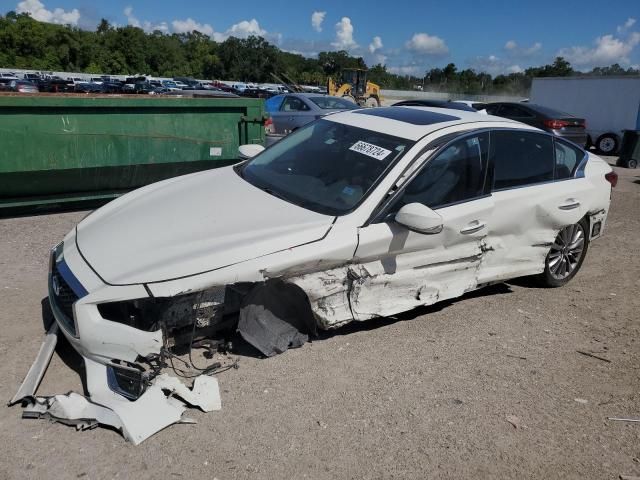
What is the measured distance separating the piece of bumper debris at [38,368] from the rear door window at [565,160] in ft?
13.6

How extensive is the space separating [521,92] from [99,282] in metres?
57.6

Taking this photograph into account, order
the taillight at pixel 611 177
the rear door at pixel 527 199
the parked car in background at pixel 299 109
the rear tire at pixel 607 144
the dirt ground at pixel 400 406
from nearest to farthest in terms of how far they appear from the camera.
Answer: the dirt ground at pixel 400 406 → the rear door at pixel 527 199 → the taillight at pixel 611 177 → the parked car in background at pixel 299 109 → the rear tire at pixel 607 144

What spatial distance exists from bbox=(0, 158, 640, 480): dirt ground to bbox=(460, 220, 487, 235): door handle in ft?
2.45

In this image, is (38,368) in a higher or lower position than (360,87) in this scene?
lower

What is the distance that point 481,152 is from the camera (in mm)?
4262

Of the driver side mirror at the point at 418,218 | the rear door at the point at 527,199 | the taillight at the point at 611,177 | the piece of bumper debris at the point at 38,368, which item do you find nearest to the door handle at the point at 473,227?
the rear door at the point at 527,199

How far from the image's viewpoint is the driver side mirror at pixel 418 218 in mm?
3475

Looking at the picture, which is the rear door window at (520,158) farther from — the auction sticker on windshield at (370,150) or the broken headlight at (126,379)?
the broken headlight at (126,379)

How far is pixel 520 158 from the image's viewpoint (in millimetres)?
4566

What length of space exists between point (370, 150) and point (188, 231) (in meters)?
1.46

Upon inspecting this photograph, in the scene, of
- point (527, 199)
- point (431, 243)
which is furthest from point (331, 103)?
point (431, 243)

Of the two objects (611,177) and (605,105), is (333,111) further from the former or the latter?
(605,105)

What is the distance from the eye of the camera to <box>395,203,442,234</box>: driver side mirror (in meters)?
3.47

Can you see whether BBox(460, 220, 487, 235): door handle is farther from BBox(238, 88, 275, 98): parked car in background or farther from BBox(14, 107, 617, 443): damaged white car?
BBox(238, 88, 275, 98): parked car in background
